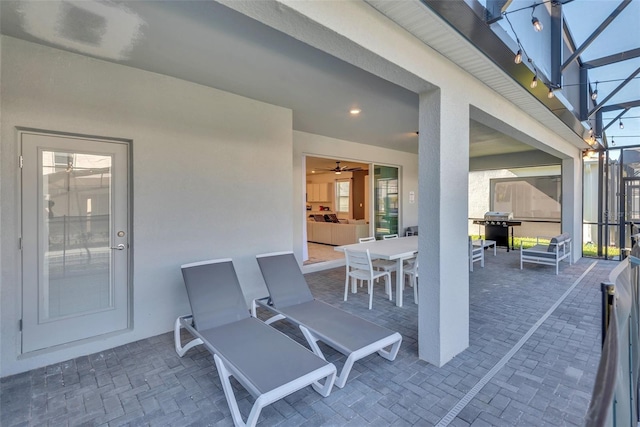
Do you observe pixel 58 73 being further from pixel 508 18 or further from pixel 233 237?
pixel 508 18

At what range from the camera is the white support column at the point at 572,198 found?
702cm

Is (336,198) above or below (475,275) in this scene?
above

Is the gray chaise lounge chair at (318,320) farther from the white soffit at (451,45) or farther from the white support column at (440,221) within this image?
the white soffit at (451,45)

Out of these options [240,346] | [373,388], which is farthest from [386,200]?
[240,346]

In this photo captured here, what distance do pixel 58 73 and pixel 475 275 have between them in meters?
6.97

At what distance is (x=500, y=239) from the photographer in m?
9.21

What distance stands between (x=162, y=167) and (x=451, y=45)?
3.21m

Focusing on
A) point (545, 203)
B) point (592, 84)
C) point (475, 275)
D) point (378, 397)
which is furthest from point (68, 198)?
point (545, 203)

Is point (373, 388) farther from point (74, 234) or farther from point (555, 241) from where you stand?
point (555, 241)

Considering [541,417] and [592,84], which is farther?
[592,84]

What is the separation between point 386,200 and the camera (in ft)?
27.2

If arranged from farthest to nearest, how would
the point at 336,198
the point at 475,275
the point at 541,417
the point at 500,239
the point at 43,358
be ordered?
the point at 336,198 < the point at 500,239 < the point at 475,275 < the point at 43,358 < the point at 541,417

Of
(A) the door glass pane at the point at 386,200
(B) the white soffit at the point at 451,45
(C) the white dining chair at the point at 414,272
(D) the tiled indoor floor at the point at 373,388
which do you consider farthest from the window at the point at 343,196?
(D) the tiled indoor floor at the point at 373,388

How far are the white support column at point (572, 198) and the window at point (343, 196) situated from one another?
21.8 ft
